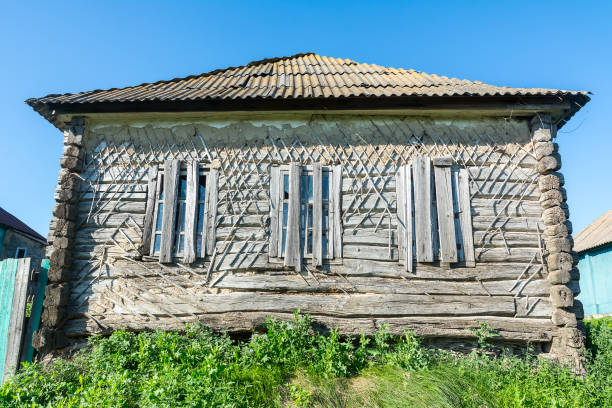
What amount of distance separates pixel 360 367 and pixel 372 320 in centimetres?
76

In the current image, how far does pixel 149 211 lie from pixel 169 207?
0.34 meters

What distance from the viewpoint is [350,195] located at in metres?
6.25

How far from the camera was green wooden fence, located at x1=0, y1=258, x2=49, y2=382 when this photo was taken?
18.8ft

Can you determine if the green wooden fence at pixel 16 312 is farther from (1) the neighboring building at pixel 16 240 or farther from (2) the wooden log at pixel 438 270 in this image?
(1) the neighboring building at pixel 16 240

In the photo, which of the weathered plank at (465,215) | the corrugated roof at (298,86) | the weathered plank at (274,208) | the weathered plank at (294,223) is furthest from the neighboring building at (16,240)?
the weathered plank at (465,215)

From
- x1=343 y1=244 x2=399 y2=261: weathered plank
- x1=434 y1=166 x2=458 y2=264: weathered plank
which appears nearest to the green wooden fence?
x1=343 y1=244 x2=399 y2=261: weathered plank

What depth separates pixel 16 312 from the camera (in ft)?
19.2

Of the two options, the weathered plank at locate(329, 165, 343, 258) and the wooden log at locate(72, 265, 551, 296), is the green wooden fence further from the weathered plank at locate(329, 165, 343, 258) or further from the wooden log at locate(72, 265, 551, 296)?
the weathered plank at locate(329, 165, 343, 258)

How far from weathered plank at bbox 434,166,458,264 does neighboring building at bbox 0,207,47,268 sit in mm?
17604

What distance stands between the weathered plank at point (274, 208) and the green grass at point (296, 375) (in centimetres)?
112

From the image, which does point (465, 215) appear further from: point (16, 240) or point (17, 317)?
point (16, 240)

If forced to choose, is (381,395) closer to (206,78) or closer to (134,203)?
(134,203)

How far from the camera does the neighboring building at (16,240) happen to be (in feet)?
57.6

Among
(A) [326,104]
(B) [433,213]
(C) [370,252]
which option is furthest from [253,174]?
(B) [433,213]
